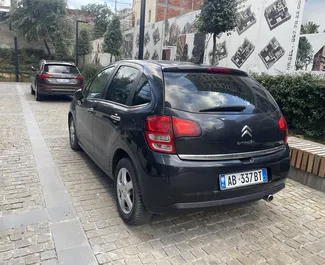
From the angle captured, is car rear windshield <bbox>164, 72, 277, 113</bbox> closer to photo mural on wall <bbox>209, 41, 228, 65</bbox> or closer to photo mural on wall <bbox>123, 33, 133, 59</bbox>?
photo mural on wall <bbox>209, 41, 228, 65</bbox>

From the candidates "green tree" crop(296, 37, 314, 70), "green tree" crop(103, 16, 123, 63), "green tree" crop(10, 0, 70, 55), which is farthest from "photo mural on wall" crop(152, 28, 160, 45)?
"green tree" crop(296, 37, 314, 70)

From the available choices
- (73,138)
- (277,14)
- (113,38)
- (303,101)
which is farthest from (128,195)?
(113,38)

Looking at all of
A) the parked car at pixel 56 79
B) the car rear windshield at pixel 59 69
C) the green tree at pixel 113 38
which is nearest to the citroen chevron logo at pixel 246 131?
the parked car at pixel 56 79

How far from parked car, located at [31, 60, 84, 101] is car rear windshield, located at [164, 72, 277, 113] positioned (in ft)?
28.4

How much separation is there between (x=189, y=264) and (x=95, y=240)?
33.6 inches

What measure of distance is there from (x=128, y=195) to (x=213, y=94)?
1.26m

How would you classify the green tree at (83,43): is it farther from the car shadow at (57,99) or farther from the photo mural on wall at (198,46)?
the photo mural on wall at (198,46)

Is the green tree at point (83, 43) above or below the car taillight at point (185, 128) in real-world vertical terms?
above

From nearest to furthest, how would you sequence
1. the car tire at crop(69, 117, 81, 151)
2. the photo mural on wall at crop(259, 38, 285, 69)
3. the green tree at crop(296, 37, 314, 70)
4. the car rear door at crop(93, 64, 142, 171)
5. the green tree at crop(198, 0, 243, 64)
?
the car rear door at crop(93, 64, 142, 171) < the car tire at crop(69, 117, 81, 151) < the green tree at crop(198, 0, 243, 64) < the green tree at crop(296, 37, 314, 70) < the photo mural on wall at crop(259, 38, 285, 69)

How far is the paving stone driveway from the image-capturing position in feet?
7.88

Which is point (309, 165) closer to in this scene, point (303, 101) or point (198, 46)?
point (303, 101)

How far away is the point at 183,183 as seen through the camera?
2.33 m

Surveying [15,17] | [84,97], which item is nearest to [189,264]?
[84,97]

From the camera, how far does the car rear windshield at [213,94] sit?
2500 mm
